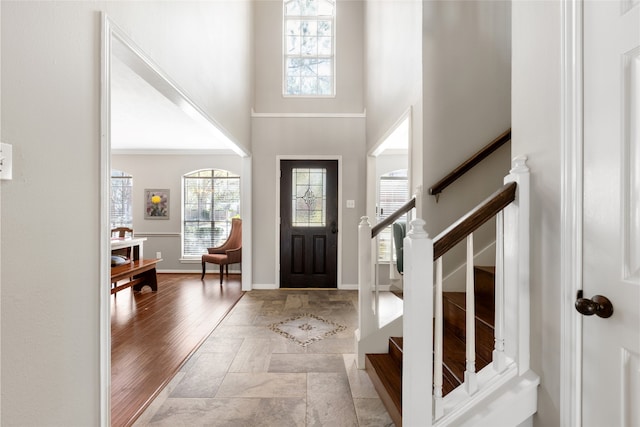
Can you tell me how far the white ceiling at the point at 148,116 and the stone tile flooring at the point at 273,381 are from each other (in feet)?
6.59

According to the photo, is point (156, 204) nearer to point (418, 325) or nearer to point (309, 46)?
point (309, 46)

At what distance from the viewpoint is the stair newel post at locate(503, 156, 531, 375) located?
4.10ft

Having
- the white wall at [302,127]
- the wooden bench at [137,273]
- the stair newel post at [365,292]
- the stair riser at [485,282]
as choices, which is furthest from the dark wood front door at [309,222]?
the stair riser at [485,282]

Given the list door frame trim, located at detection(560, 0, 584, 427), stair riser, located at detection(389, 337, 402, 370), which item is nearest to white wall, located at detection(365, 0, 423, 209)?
stair riser, located at detection(389, 337, 402, 370)

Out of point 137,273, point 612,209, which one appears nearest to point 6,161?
point 612,209

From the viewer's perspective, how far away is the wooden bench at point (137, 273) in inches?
167

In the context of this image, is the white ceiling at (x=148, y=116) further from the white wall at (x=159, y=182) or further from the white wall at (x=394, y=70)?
the white wall at (x=394, y=70)

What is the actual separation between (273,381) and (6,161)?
6.52 ft

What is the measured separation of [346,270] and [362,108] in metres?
2.55

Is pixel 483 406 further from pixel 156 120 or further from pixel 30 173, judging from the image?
pixel 156 120

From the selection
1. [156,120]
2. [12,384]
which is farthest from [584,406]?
[156,120]

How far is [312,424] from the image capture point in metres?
1.88

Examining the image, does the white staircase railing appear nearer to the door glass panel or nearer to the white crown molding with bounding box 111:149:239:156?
the door glass panel

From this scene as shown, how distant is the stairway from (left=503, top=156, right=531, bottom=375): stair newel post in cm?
36
